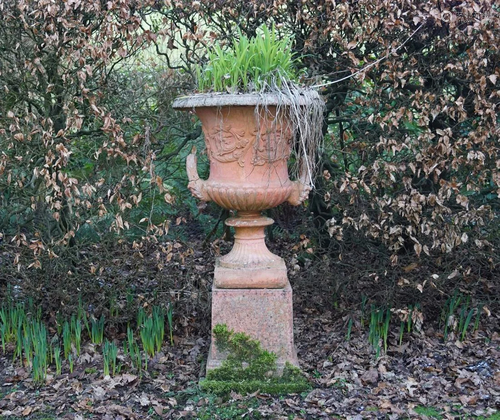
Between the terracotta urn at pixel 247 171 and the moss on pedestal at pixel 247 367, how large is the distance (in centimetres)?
31

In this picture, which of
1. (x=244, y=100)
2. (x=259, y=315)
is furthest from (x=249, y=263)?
(x=244, y=100)

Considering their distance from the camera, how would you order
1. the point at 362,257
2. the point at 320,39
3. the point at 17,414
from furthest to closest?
the point at 362,257 < the point at 320,39 < the point at 17,414

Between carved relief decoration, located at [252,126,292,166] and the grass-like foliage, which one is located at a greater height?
the grass-like foliage

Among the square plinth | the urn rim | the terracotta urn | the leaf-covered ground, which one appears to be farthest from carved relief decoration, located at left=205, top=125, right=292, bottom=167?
the leaf-covered ground

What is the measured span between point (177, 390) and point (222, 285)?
0.65 meters

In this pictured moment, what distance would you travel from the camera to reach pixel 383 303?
13.5ft

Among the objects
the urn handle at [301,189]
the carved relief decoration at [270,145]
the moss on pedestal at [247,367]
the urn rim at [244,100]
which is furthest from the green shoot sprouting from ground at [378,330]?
the urn rim at [244,100]

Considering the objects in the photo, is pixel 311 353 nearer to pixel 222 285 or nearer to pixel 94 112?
pixel 222 285

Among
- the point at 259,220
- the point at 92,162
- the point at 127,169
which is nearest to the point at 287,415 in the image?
the point at 259,220

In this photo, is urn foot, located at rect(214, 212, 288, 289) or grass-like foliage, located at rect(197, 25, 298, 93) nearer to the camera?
grass-like foliage, located at rect(197, 25, 298, 93)

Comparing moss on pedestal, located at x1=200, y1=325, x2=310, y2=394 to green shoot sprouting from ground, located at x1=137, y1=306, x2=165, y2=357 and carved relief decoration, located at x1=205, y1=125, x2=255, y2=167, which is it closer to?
green shoot sprouting from ground, located at x1=137, y1=306, x2=165, y2=357

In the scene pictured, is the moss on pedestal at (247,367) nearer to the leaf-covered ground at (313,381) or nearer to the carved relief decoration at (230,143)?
the leaf-covered ground at (313,381)

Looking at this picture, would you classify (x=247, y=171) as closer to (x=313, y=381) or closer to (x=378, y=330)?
(x=313, y=381)

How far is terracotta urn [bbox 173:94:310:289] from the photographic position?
3336mm
